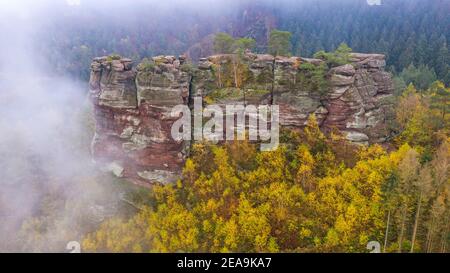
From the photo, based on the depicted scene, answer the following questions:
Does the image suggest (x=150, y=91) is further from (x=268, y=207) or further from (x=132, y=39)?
(x=132, y=39)

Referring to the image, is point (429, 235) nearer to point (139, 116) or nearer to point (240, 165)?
point (240, 165)

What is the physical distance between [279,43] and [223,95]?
32.8ft

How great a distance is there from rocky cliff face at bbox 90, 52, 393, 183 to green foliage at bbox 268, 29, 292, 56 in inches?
67.3

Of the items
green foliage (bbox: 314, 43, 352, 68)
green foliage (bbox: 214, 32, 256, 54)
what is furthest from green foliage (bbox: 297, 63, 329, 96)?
green foliage (bbox: 214, 32, 256, 54)

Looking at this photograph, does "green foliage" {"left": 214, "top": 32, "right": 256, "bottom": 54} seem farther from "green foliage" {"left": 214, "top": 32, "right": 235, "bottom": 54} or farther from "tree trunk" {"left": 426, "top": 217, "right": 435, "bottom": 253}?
"tree trunk" {"left": 426, "top": 217, "right": 435, "bottom": 253}

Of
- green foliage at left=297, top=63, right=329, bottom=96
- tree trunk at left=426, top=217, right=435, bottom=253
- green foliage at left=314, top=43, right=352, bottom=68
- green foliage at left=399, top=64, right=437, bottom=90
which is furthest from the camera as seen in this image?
green foliage at left=399, top=64, right=437, bottom=90

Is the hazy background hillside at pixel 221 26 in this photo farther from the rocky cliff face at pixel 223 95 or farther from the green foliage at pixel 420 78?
the rocky cliff face at pixel 223 95

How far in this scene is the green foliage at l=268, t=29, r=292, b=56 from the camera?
4991 centimetres

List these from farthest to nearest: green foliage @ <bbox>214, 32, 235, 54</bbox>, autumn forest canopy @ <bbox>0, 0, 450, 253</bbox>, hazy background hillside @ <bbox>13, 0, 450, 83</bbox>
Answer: hazy background hillside @ <bbox>13, 0, 450, 83</bbox> < green foliage @ <bbox>214, 32, 235, 54</bbox> < autumn forest canopy @ <bbox>0, 0, 450, 253</bbox>

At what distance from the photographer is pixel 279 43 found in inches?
1992

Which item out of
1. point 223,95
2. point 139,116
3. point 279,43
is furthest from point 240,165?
point 279,43

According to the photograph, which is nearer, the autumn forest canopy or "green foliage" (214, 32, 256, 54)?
the autumn forest canopy

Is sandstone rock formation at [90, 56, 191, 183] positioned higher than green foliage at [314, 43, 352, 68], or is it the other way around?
green foliage at [314, 43, 352, 68]
